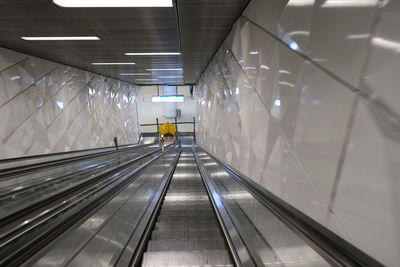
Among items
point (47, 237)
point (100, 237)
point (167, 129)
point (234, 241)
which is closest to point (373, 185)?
point (234, 241)

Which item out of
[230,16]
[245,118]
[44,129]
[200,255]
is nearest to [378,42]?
[200,255]

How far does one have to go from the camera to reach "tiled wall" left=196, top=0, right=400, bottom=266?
139 cm

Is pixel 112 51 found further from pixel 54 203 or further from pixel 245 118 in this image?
pixel 54 203

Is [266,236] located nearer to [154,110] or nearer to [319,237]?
[319,237]

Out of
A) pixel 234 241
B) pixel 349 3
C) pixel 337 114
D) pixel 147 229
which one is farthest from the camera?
pixel 147 229

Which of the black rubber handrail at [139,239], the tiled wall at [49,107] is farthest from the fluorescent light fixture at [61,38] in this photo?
the black rubber handrail at [139,239]

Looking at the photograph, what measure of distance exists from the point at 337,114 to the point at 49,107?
9183 mm

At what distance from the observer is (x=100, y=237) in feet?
7.62

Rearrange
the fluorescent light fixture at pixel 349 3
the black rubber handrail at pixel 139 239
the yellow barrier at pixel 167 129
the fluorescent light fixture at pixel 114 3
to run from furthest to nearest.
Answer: the yellow barrier at pixel 167 129 → the fluorescent light fixture at pixel 114 3 → the black rubber handrail at pixel 139 239 → the fluorescent light fixture at pixel 349 3

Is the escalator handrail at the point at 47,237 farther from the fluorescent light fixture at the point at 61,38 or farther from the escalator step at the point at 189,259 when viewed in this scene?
the fluorescent light fixture at the point at 61,38

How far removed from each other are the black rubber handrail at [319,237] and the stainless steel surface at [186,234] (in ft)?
3.54

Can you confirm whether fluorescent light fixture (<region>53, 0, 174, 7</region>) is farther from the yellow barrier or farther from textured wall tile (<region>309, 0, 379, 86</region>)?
the yellow barrier

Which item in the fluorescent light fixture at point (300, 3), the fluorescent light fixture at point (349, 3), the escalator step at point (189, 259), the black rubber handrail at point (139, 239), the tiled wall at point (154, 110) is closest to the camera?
the fluorescent light fixture at point (349, 3)

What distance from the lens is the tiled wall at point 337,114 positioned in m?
1.39
